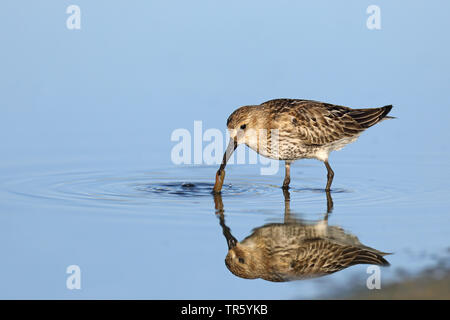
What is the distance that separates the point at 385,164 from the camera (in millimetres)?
18281

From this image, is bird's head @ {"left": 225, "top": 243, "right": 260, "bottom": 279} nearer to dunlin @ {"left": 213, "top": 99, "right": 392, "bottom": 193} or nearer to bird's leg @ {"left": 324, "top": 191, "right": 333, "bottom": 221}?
bird's leg @ {"left": 324, "top": 191, "right": 333, "bottom": 221}

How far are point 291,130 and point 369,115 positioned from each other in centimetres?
237

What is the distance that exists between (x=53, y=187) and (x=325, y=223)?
19.7 ft

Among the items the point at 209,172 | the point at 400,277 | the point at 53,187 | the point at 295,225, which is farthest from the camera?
the point at 209,172

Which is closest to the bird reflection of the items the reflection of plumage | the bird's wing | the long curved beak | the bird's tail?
the reflection of plumage

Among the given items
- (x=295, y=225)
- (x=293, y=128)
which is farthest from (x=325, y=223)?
(x=293, y=128)

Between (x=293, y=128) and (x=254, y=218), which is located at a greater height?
(x=293, y=128)

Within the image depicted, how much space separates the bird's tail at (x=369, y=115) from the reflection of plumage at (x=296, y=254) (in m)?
5.61

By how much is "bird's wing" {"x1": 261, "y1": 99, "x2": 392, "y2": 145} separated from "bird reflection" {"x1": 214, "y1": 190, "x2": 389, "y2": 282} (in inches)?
159

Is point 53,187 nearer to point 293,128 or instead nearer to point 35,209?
point 35,209

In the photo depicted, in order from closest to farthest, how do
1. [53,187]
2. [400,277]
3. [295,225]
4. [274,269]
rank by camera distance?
1. [400,277]
2. [274,269]
3. [295,225]
4. [53,187]

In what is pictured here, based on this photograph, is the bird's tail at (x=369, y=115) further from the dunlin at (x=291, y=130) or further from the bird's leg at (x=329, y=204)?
the bird's leg at (x=329, y=204)

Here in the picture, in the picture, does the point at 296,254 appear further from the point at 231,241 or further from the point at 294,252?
the point at 231,241

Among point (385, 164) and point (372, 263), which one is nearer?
point (372, 263)
